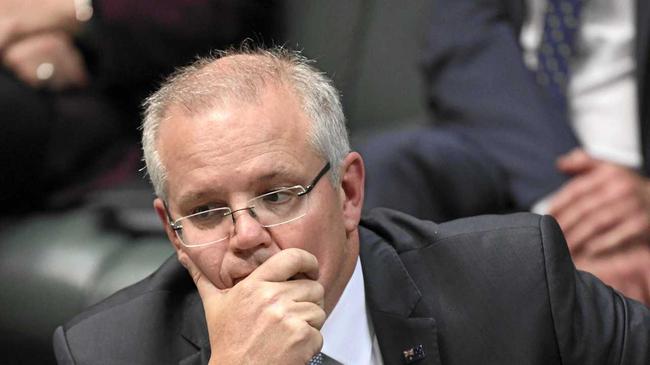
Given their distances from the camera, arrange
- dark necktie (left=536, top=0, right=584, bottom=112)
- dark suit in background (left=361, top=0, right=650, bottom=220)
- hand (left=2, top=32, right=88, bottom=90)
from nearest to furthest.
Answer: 1. dark suit in background (left=361, top=0, right=650, bottom=220)
2. dark necktie (left=536, top=0, right=584, bottom=112)
3. hand (left=2, top=32, right=88, bottom=90)

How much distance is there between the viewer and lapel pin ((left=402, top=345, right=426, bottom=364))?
4.49ft

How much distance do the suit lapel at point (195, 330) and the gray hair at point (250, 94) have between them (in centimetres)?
18

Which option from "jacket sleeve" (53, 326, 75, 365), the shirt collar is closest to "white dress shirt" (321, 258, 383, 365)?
the shirt collar

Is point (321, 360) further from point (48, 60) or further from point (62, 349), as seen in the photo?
point (48, 60)

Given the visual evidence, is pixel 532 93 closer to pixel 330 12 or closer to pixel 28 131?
pixel 330 12

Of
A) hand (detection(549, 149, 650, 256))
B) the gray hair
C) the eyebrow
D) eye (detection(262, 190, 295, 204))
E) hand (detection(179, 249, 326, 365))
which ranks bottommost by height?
hand (detection(549, 149, 650, 256))

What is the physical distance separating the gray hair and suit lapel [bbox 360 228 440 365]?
174mm

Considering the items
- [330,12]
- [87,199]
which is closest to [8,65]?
[87,199]

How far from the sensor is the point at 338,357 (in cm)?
137

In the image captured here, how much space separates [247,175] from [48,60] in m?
1.07

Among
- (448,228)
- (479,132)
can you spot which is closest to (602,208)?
(479,132)

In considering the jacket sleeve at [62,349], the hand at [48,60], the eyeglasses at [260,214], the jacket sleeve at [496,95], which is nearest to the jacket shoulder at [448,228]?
the eyeglasses at [260,214]

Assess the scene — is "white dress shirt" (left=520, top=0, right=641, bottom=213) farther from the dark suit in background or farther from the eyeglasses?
the eyeglasses

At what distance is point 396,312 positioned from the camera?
1.39m
